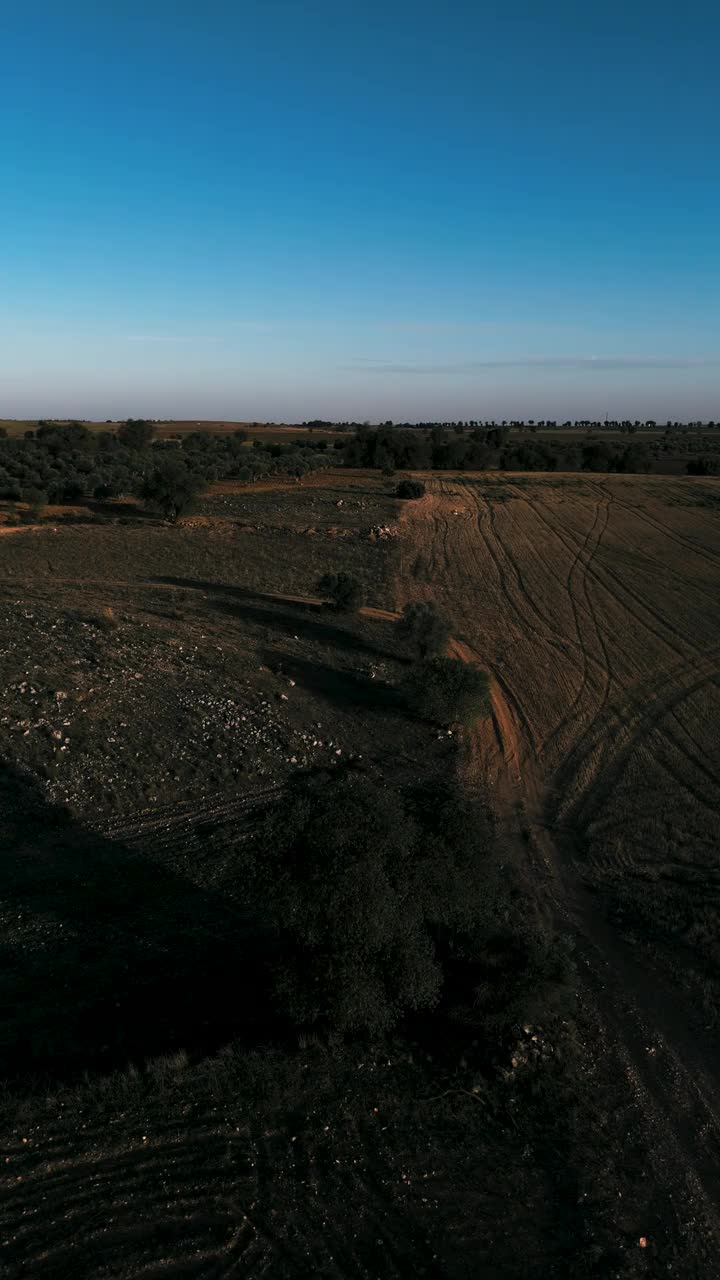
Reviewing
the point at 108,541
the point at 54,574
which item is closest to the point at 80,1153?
the point at 54,574

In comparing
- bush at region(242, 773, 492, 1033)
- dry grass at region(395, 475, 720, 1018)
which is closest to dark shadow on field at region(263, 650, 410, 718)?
dry grass at region(395, 475, 720, 1018)

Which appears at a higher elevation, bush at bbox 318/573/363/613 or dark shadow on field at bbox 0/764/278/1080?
bush at bbox 318/573/363/613

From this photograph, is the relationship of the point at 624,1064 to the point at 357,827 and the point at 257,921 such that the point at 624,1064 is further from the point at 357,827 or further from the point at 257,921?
the point at 257,921

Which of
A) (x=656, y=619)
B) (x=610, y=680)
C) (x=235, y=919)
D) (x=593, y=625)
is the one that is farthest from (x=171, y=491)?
(x=235, y=919)

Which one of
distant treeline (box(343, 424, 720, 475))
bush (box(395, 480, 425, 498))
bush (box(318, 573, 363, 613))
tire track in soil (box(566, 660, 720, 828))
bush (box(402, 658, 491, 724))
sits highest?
distant treeline (box(343, 424, 720, 475))

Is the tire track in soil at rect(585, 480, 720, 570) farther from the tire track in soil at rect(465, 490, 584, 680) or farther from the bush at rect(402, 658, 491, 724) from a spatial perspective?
the bush at rect(402, 658, 491, 724)

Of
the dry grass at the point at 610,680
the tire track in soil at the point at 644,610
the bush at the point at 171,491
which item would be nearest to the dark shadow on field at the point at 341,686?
the dry grass at the point at 610,680
